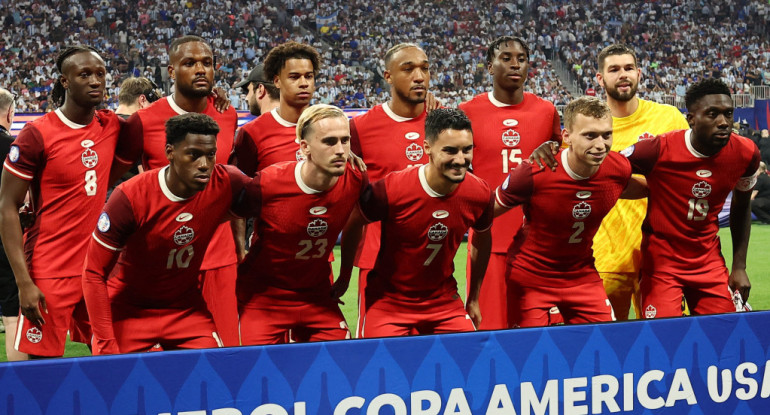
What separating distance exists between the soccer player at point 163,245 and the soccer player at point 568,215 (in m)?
1.67

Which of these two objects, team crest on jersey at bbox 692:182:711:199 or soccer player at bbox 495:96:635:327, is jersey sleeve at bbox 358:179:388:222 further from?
team crest on jersey at bbox 692:182:711:199

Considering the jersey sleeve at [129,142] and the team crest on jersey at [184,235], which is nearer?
the team crest on jersey at [184,235]

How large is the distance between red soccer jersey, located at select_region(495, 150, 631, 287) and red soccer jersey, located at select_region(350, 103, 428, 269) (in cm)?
64

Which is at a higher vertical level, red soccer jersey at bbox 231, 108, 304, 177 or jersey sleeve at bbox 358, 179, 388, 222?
red soccer jersey at bbox 231, 108, 304, 177

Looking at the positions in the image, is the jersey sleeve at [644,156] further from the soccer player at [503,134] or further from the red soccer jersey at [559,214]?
the soccer player at [503,134]

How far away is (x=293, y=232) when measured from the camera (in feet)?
14.2

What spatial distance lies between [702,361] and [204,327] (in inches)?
93.1

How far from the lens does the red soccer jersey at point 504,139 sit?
548cm

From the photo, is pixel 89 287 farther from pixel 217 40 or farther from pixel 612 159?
pixel 217 40

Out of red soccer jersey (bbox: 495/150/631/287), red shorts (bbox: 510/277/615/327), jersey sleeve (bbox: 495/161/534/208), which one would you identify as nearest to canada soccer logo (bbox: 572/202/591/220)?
red soccer jersey (bbox: 495/150/631/287)

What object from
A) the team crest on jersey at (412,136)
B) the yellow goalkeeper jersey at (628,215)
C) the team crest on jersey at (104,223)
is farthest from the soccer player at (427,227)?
the yellow goalkeeper jersey at (628,215)

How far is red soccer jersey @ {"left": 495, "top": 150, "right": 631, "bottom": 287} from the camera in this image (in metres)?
4.79

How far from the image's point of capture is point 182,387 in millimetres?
3162

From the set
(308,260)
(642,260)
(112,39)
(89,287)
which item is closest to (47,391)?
(89,287)
